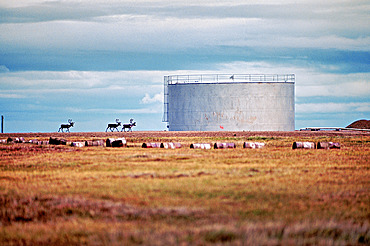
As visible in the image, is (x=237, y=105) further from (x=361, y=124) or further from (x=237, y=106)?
(x=361, y=124)

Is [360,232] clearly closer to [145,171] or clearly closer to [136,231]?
[136,231]

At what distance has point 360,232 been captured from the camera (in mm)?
6734

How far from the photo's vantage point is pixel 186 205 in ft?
27.3

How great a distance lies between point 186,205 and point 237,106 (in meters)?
52.7

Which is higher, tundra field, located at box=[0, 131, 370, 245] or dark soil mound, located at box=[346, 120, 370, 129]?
dark soil mound, located at box=[346, 120, 370, 129]

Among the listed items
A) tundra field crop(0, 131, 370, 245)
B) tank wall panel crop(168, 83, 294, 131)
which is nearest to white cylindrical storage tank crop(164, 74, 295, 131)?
tank wall panel crop(168, 83, 294, 131)

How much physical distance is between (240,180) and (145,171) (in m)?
3.01

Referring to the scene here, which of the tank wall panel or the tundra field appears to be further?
the tank wall panel

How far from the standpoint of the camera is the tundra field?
21.2 feet

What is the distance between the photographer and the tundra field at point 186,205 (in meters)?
6.47

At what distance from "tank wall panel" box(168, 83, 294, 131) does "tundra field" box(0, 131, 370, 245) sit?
4588 centimetres

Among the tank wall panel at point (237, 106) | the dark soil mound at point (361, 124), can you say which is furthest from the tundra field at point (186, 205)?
the dark soil mound at point (361, 124)

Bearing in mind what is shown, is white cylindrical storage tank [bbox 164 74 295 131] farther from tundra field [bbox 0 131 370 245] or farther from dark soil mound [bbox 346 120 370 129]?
tundra field [bbox 0 131 370 245]

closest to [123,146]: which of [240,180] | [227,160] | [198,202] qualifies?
[227,160]
